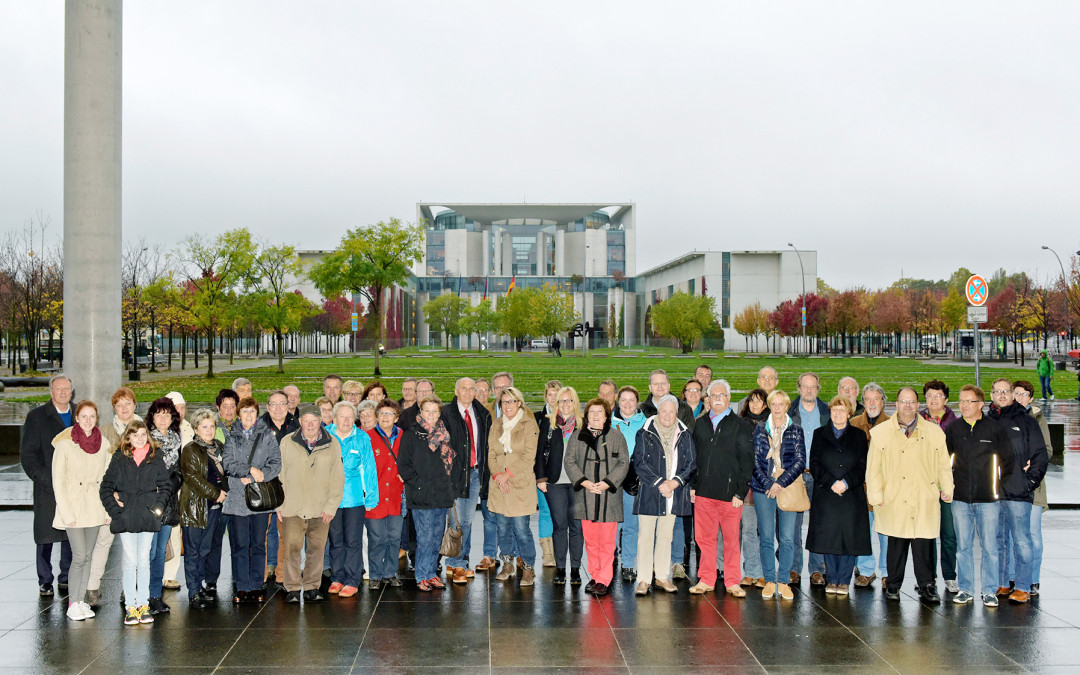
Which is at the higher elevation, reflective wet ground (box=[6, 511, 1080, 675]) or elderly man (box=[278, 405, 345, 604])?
elderly man (box=[278, 405, 345, 604])

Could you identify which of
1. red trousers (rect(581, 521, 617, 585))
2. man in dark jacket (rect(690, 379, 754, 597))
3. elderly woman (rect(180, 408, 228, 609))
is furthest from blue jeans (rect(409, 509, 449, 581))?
man in dark jacket (rect(690, 379, 754, 597))

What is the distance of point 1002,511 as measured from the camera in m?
6.73

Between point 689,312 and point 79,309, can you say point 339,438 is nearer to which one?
point 79,309

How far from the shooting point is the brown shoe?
6566mm

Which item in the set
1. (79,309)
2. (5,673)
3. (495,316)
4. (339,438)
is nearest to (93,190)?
(79,309)

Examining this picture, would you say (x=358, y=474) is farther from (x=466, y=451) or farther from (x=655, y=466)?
(x=655, y=466)

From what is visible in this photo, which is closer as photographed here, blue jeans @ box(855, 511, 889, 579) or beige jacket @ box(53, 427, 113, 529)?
beige jacket @ box(53, 427, 113, 529)

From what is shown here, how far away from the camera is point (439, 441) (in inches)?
271

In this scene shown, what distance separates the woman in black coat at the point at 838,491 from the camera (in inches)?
263

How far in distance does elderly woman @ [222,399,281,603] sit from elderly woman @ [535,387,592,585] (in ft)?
7.38

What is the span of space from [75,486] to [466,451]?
309cm

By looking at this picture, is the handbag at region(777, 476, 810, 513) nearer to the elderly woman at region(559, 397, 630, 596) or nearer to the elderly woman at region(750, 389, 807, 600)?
the elderly woman at region(750, 389, 807, 600)

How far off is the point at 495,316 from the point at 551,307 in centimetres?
1490

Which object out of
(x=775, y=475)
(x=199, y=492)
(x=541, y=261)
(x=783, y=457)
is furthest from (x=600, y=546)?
(x=541, y=261)
